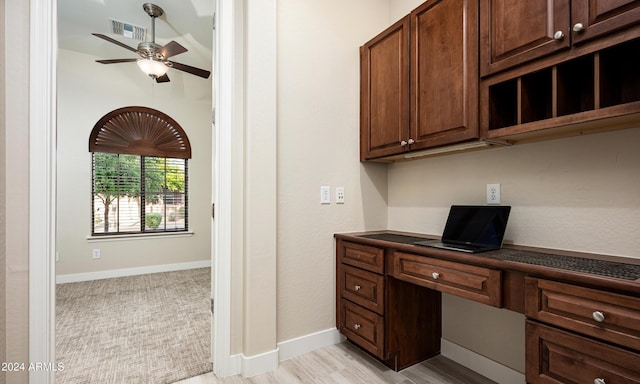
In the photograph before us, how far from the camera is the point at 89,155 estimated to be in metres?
4.08

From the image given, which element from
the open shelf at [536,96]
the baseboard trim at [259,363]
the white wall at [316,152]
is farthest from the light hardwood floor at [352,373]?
the open shelf at [536,96]

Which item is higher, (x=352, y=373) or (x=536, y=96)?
(x=536, y=96)

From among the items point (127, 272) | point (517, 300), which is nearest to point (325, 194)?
point (517, 300)

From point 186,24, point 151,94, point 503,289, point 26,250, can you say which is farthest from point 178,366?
point 151,94

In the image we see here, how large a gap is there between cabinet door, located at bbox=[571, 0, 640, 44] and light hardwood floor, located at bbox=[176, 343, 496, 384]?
1.88 m

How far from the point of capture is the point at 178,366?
1.97 metres

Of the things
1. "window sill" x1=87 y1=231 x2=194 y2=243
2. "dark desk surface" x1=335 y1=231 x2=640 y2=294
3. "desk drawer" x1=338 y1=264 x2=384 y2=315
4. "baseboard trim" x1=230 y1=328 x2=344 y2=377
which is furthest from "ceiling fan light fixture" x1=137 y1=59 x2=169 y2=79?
"dark desk surface" x1=335 y1=231 x2=640 y2=294

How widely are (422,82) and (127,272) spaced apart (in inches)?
184

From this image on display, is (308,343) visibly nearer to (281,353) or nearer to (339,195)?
(281,353)

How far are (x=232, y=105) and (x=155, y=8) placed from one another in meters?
2.11

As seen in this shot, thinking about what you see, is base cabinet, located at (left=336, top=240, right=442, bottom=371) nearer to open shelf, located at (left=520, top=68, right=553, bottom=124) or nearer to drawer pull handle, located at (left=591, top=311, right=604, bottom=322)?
drawer pull handle, located at (left=591, top=311, right=604, bottom=322)

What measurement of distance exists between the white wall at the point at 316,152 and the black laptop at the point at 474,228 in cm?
71

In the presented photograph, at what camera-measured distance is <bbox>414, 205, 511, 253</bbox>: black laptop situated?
1625 millimetres

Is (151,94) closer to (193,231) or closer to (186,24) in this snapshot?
(186,24)
